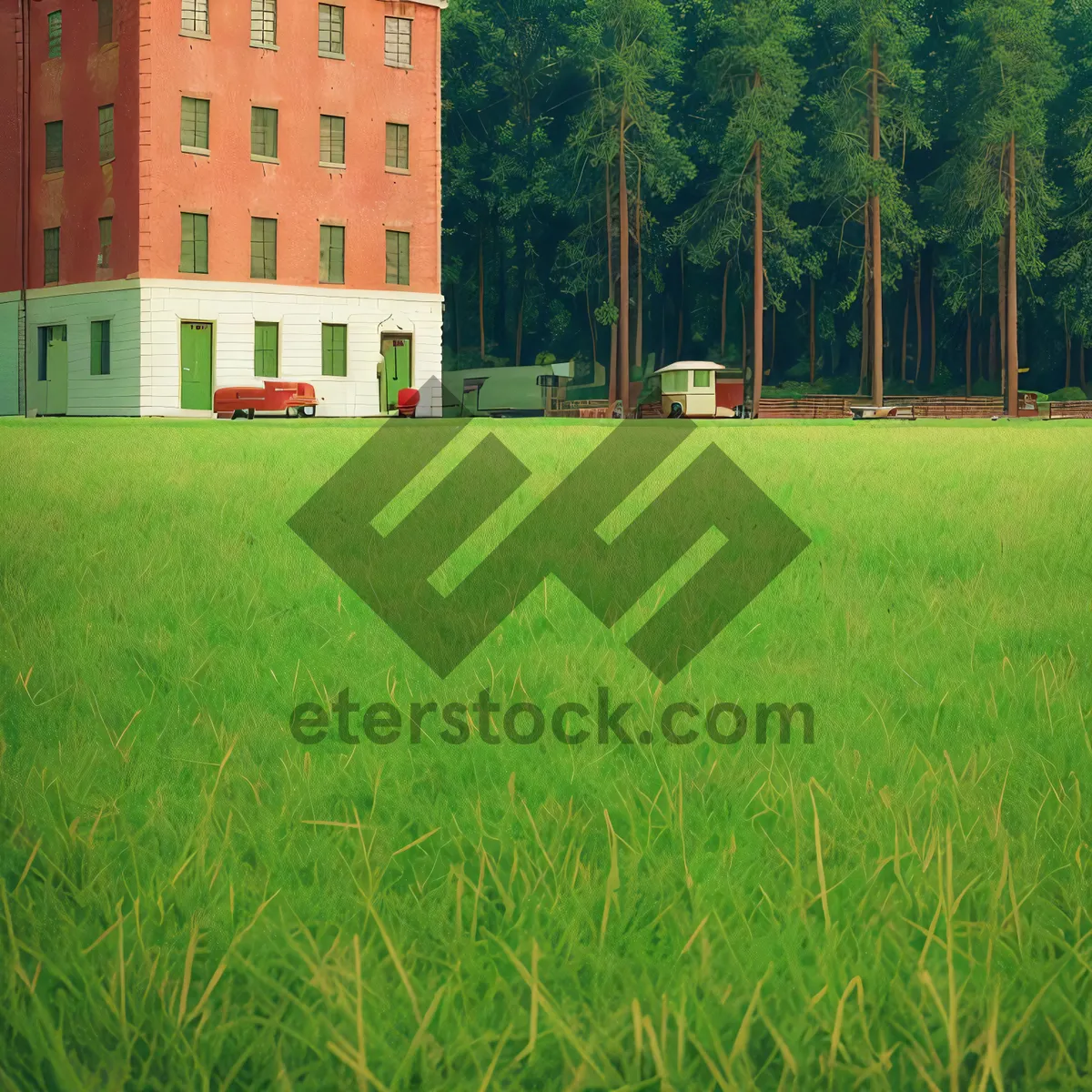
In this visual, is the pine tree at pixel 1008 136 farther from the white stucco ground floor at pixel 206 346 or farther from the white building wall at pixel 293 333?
the white stucco ground floor at pixel 206 346

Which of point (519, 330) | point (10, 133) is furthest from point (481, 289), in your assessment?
point (10, 133)

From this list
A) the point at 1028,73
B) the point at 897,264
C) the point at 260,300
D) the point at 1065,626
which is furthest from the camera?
the point at 897,264

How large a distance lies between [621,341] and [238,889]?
1978 inches

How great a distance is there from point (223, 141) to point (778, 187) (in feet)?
69.1

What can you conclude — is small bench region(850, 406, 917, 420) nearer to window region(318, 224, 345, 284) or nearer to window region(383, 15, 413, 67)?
window region(318, 224, 345, 284)

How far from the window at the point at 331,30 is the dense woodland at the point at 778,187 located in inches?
489

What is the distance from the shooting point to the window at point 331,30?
42.3m

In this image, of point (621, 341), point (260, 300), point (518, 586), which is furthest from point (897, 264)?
point (518, 586)

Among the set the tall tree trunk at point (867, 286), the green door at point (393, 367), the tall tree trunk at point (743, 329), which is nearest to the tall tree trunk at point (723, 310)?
the tall tree trunk at point (743, 329)

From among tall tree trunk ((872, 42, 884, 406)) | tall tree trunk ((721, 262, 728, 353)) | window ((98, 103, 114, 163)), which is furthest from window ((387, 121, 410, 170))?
tall tree trunk ((721, 262, 728, 353))

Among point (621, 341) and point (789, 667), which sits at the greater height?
point (621, 341)

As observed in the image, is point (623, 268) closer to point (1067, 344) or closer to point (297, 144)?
point (297, 144)

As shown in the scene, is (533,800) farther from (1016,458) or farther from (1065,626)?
(1016,458)

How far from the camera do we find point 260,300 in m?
42.1
